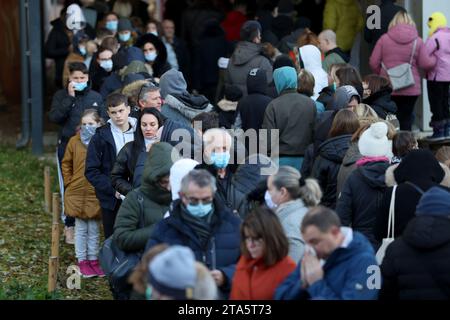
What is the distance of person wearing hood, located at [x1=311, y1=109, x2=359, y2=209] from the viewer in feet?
33.7

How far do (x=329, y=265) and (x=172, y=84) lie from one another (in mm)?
5170

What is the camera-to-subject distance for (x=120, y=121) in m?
11.3

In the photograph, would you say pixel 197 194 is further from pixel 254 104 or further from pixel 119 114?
pixel 254 104

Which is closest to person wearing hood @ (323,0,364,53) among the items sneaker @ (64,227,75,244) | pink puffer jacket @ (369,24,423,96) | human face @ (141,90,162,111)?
pink puffer jacket @ (369,24,423,96)

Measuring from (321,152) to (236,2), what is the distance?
1027 cm

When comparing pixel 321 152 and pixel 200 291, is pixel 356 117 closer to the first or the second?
pixel 321 152

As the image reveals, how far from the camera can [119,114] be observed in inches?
443

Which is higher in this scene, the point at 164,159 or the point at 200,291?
the point at 164,159

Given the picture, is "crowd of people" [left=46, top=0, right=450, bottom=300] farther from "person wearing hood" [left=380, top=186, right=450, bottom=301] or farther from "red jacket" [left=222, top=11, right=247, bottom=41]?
"red jacket" [left=222, top=11, right=247, bottom=41]

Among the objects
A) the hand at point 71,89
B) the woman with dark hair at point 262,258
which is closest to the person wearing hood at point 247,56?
the hand at point 71,89
